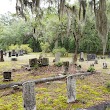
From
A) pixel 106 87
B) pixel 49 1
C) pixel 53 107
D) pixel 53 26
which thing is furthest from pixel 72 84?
pixel 53 26

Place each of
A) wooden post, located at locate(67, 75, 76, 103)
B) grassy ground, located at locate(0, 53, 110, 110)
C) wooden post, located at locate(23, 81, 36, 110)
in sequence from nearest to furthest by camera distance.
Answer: wooden post, located at locate(23, 81, 36, 110)
grassy ground, located at locate(0, 53, 110, 110)
wooden post, located at locate(67, 75, 76, 103)

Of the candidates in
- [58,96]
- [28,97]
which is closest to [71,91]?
[58,96]

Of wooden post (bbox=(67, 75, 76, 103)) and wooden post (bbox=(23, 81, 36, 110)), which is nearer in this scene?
wooden post (bbox=(23, 81, 36, 110))

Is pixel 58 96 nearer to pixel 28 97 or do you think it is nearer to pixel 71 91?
pixel 71 91

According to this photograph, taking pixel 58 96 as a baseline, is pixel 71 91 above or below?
above

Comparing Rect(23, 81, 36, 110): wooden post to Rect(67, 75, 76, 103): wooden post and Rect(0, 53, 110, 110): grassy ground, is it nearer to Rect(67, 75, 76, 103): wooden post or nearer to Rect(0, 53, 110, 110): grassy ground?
Rect(0, 53, 110, 110): grassy ground

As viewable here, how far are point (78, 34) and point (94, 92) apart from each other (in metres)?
10.8

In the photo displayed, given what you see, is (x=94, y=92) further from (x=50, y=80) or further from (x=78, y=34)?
(x=78, y=34)

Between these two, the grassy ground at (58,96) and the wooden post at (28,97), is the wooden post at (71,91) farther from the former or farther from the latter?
the wooden post at (28,97)

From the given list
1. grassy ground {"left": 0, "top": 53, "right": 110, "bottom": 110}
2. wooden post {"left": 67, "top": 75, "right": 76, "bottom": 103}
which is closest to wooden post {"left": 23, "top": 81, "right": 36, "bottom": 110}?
grassy ground {"left": 0, "top": 53, "right": 110, "bottom": 110}

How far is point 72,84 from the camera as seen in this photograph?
379 inches

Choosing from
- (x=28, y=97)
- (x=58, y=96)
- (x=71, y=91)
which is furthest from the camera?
(x=58, y=96)

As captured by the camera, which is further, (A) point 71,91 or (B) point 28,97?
(A) point 71,91

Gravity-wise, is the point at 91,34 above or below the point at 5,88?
above
